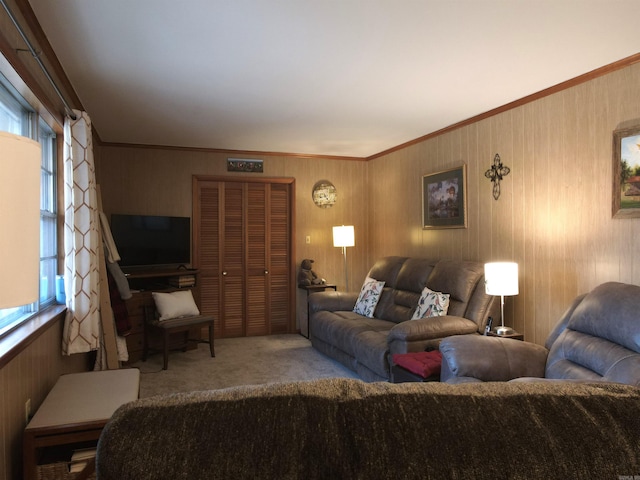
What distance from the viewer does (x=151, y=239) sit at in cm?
528

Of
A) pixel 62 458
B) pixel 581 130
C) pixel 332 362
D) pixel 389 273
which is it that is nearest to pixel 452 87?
pixel 581 130

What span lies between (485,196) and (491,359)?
2.06 metres

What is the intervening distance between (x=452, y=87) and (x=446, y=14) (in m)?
1.21

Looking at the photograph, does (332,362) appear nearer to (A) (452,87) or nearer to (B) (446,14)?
(A) (452,87)

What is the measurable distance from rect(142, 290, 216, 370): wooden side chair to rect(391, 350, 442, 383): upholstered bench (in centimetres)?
236

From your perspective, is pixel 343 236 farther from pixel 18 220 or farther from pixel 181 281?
pixel 18 220

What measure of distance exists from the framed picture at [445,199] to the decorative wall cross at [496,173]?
370mm

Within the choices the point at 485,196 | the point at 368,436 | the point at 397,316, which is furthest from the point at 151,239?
the point at 368,436

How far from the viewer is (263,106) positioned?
13.1ft

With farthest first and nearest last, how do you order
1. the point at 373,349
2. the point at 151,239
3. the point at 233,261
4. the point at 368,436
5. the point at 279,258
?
the point at 279,258 < the point at 233,261 < the point at 151,239 < the point at 373,349 < the point at 368,436

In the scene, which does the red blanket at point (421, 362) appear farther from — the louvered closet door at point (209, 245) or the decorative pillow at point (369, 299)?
the louvered closet door at point (209, 245)

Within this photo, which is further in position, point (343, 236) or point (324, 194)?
point (324, 194)

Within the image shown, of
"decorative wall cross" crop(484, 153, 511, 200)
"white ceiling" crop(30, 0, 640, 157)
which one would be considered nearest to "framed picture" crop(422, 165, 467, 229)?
"decorative wall cross" crop(484, 153, 511, 200)

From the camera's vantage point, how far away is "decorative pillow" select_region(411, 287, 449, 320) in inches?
158
